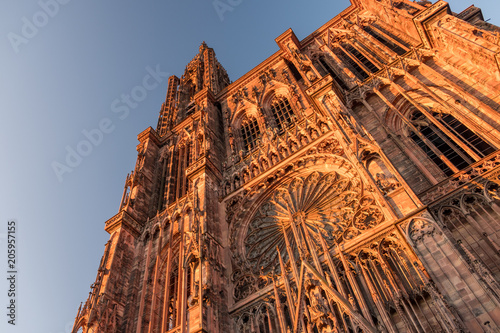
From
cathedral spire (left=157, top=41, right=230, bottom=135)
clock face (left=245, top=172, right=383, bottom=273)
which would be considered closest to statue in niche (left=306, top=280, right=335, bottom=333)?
clock face (left=245, top=172, right=383, bottom=273)

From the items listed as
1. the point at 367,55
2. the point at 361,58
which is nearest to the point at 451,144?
the point at 367,55

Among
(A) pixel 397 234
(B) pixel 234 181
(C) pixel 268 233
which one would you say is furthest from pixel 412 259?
(B) pixel 234 181

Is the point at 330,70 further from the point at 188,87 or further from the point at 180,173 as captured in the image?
the point at 188,87

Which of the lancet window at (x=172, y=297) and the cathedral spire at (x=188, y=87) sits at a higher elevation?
the cathedral spire at (x=188, y=87)

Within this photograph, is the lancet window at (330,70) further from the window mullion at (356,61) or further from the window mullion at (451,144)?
the window mullion at (451,144)

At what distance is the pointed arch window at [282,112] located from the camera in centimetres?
1840

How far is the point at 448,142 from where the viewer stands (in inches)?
470

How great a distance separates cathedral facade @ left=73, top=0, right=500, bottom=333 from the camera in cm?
859

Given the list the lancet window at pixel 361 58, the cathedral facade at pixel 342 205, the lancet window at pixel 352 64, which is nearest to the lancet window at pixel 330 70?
the cathedral facade at pixel 342 205

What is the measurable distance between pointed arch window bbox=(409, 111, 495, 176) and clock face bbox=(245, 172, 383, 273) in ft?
7.71

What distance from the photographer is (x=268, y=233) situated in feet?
45.3

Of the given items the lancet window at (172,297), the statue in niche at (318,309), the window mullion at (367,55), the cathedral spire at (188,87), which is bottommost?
the statue in niche at (318,309)

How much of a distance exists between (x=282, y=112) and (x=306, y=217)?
26.8 feet

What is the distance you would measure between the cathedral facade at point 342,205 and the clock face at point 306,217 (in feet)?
0.17
